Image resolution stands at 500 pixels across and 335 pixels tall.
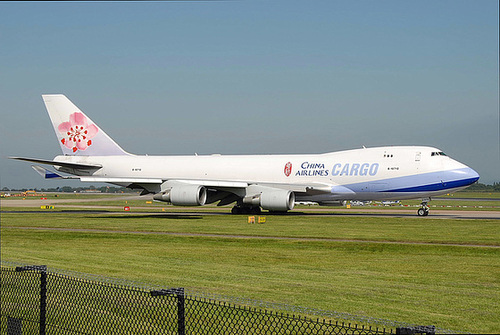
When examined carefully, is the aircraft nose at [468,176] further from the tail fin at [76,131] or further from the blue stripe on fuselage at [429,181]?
the tail fin at [76,131]

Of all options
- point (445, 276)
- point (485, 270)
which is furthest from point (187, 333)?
point (485, 270)

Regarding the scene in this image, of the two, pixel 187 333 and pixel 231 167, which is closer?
pixel 187 333

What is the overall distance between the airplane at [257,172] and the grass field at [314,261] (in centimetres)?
920

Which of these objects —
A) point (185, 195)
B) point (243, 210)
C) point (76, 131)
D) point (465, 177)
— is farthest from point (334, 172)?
point (76, 131)

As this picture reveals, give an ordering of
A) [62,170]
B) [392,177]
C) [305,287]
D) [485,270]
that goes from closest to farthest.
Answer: [305,287], [485,270], [392,177], [62,170]

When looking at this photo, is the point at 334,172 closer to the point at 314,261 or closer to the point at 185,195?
the point at 185,195

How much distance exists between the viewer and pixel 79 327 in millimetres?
11234

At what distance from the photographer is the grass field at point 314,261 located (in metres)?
14.2

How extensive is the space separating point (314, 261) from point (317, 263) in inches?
22.2

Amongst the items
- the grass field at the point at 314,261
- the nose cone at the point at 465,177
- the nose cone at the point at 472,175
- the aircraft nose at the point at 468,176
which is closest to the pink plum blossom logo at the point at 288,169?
the grass field at the point at 314,261

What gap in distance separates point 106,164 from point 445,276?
45.9 metres

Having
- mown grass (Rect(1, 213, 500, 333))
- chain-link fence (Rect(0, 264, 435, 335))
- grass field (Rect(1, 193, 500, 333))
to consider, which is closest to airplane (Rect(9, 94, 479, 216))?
grass field (Rect(1, 193, 500, 333))

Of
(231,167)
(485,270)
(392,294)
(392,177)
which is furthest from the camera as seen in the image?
(231,167)

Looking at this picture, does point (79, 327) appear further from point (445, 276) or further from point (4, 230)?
point (4, 230)
